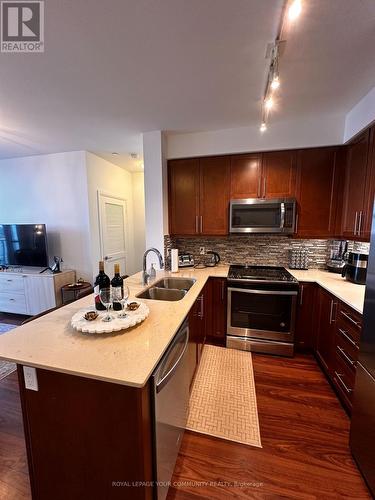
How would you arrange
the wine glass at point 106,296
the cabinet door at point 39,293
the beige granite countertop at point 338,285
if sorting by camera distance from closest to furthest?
the wine glass at point 106,296, the beige granite countertop at point 338,285, the cabinet door at point 39,293

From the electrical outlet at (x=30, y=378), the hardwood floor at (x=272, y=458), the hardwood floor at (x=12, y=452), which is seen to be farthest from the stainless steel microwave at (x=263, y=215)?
the hardwood floor at (x=12, y=452)

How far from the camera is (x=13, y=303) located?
3434 millimetres

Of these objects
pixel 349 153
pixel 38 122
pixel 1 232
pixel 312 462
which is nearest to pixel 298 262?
pixel 349 153

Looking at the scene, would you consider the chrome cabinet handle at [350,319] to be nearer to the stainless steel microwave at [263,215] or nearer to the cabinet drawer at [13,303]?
the stainless steel microwave at [263,215]

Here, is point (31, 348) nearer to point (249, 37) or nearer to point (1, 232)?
point (249, 37)

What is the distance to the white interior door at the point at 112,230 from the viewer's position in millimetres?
3766

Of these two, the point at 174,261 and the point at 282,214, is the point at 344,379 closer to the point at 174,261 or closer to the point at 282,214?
the point at 282,214

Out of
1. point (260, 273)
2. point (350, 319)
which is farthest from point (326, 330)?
point (260, 273)

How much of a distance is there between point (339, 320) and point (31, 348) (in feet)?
7.29

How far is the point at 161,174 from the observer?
2713mm

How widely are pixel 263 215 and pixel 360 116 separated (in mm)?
1274

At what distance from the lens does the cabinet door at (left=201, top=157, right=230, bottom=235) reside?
2.77 m

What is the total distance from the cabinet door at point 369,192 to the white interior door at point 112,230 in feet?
11.9

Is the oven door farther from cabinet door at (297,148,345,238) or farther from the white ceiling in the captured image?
the white ceiling
